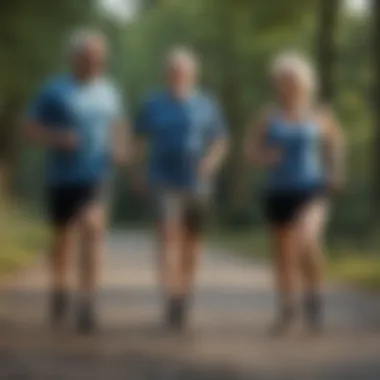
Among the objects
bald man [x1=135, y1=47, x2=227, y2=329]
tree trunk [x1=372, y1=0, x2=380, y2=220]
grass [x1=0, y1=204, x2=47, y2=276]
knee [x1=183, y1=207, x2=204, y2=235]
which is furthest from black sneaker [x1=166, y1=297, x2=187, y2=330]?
tree trunk [x1=372, y1=0, x2=380, y2=220]

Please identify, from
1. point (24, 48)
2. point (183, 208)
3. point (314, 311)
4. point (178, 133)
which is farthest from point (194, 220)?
point (24, 48)

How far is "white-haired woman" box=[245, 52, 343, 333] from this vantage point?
135 centimetres

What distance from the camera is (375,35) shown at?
1.35m

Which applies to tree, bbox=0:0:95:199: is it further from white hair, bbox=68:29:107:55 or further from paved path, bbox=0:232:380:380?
paved path, bbox=0:232:380:380

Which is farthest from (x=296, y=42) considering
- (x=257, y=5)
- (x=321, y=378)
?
(x=321, y=378)

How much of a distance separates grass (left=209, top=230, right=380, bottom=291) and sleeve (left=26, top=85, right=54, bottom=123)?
1.01 feet

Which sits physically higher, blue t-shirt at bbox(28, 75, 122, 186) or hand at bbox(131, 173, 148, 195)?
blue t-shirt at bbox(28, 75, 122, 186)

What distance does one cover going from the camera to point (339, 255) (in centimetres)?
138

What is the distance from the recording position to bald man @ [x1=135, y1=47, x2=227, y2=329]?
1347mm

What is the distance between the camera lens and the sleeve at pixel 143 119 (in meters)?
1.35

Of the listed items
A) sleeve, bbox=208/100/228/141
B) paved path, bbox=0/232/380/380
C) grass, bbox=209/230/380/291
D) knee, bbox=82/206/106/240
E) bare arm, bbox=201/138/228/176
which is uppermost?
sleeve, bbox=208/100/228/141

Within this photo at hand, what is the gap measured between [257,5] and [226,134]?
20 cm

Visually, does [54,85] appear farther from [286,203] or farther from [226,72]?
[286,203]

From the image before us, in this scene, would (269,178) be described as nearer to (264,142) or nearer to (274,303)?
(264,142)
